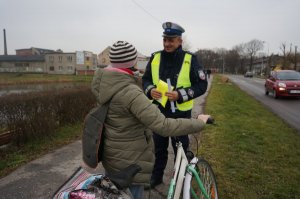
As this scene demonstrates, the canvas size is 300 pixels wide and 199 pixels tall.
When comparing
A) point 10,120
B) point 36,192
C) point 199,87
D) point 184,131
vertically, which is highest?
point 199,87

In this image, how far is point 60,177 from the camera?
4.66m

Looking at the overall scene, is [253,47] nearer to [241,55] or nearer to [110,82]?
[241,55]

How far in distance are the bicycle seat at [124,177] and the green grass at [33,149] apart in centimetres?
338

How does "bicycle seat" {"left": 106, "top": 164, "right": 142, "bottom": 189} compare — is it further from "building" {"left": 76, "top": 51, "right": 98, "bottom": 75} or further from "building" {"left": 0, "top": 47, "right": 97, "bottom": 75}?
"building" {"left": 0, "top": 47, "right": 97, "bottom": 75}

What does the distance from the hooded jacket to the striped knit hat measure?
0.25ft

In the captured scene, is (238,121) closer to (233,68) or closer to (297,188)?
(297,188)

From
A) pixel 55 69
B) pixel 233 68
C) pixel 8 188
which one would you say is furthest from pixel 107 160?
pixel 233 68

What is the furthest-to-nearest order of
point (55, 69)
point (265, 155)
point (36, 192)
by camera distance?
point (55, 69), point (265, 155), point (36, 192)

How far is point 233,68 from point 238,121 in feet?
404

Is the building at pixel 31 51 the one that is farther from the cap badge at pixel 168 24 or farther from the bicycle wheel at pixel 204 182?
the bicycle wheel at pixel 204 182

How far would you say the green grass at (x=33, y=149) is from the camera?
17.0ft

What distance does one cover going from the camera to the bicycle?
8.59 feet

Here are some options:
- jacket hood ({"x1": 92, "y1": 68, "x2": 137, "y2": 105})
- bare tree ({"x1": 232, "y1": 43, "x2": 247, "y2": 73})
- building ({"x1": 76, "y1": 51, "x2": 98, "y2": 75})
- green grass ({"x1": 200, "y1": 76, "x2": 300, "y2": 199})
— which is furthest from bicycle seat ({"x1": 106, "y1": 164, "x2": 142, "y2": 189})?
bare tree ({"x1": 232, "y1": 43, "x2": 247, "y2": 73})

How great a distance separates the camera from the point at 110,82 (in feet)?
7.16
